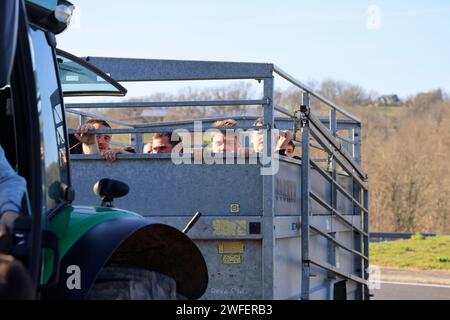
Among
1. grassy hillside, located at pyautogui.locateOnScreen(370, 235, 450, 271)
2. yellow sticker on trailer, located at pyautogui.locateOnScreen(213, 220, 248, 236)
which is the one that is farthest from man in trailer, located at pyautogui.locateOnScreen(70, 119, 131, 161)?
grassy hillside, located at pyautogui.locateOnScreen(370, 235, 450, 271)

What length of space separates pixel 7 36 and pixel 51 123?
4.01ft

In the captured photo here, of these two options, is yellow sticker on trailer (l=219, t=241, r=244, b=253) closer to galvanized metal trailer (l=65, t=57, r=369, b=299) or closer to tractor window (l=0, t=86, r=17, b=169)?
galvanized metal trailer (l=65, t=57, r=369, b=299)

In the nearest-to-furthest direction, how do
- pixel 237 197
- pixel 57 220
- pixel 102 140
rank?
pixel 57 220, pixel 237 197, pixel 102 140

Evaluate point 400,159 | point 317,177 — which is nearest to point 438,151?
point 400,159

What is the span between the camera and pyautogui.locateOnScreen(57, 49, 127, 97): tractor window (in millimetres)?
5227

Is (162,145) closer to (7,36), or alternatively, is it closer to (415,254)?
(7,36)

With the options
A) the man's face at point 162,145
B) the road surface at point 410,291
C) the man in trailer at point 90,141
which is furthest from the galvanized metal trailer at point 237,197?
the road surface at point 410,291

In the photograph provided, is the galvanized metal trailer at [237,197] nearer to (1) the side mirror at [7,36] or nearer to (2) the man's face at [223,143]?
(2) the man's face at [223,143]

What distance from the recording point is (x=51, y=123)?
390 centimetres

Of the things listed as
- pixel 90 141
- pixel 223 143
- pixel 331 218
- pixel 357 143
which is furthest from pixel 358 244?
pixel 90 141

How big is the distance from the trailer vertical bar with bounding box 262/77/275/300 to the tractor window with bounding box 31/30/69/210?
2.19 metres

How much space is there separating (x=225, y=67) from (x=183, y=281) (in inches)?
87.7
